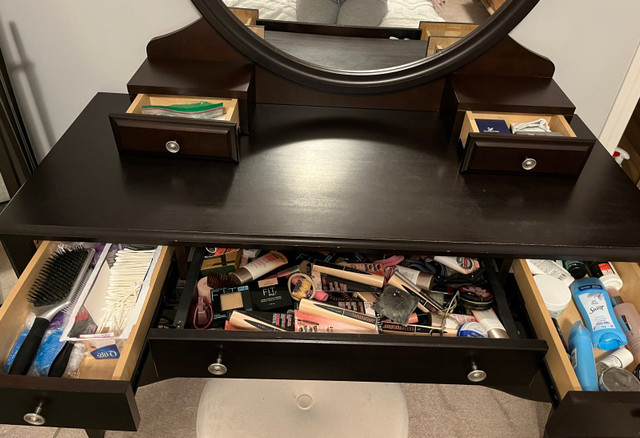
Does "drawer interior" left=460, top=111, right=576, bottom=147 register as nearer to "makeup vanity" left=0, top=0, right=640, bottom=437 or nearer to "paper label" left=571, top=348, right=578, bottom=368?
"makeup vanity" left=0, top=0, right=640, bottom=437

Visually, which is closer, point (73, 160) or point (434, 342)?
point (434, 342)

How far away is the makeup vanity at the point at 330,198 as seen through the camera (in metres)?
0.84

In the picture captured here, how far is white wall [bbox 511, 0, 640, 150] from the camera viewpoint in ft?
3.59

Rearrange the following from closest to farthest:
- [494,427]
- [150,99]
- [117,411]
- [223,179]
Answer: [117,411], [223,179], [150,99], [494,427]

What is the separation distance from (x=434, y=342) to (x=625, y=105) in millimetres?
861

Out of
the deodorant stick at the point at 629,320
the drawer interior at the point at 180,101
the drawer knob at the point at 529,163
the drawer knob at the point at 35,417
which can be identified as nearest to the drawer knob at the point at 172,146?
the drawer interior at the point at 180,101

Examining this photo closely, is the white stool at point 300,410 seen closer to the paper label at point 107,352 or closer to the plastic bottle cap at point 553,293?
the paper label at point 107,352

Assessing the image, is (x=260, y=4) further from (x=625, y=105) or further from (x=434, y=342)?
(x=625, y=105)

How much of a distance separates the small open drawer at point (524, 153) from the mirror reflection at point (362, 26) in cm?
20

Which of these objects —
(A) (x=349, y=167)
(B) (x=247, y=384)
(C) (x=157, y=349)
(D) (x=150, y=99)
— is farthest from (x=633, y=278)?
(D) (x=150, y=99)

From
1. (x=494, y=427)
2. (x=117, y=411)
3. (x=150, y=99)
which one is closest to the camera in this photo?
(x=117, y=411)

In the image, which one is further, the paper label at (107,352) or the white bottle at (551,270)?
the white bottle at (551,270)

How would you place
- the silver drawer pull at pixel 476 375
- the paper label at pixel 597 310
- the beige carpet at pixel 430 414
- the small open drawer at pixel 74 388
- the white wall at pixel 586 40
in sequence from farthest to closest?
the beige carpet at pixel 430 414 → the white wall at pixel 586 40 → the paper label at pixel 597 310 → the silver drawer pull at pixel 476 375 → the small open drawer at pixel 74 388

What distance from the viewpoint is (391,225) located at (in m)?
0.87
